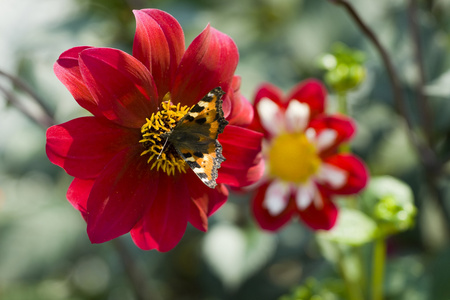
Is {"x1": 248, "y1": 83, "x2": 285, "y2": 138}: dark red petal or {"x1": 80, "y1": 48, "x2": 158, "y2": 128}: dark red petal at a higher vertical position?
{"x1": 80, "y1": 48, "x2": 158, "y2": 128}: dark red petal

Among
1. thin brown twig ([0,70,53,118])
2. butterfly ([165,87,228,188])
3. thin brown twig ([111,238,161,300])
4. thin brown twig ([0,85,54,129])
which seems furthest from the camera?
thin brown twig ([111,238,161,300])

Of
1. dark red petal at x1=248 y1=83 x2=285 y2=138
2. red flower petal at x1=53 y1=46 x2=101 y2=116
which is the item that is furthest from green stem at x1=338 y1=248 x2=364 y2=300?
red flower petal at x1=53 y1=46 x2=101 y2=116

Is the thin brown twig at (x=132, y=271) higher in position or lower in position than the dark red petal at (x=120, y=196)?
lower

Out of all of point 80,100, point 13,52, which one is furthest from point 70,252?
point 80,100

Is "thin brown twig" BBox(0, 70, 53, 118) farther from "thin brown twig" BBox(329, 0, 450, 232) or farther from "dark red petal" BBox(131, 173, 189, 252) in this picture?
"thin brown twig" BBox(329, 0, 450, 232)

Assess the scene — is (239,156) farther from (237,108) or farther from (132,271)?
(132,271)

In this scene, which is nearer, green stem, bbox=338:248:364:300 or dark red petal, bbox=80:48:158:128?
dark red petal, bbox=80:48:158:128

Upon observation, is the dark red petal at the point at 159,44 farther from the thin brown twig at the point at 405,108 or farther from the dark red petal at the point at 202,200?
the thin brown twig at the point at 405,108

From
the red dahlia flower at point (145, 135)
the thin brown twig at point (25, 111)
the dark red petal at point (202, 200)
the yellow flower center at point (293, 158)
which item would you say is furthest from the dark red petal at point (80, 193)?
the yellow flower center at point (293, 158)
